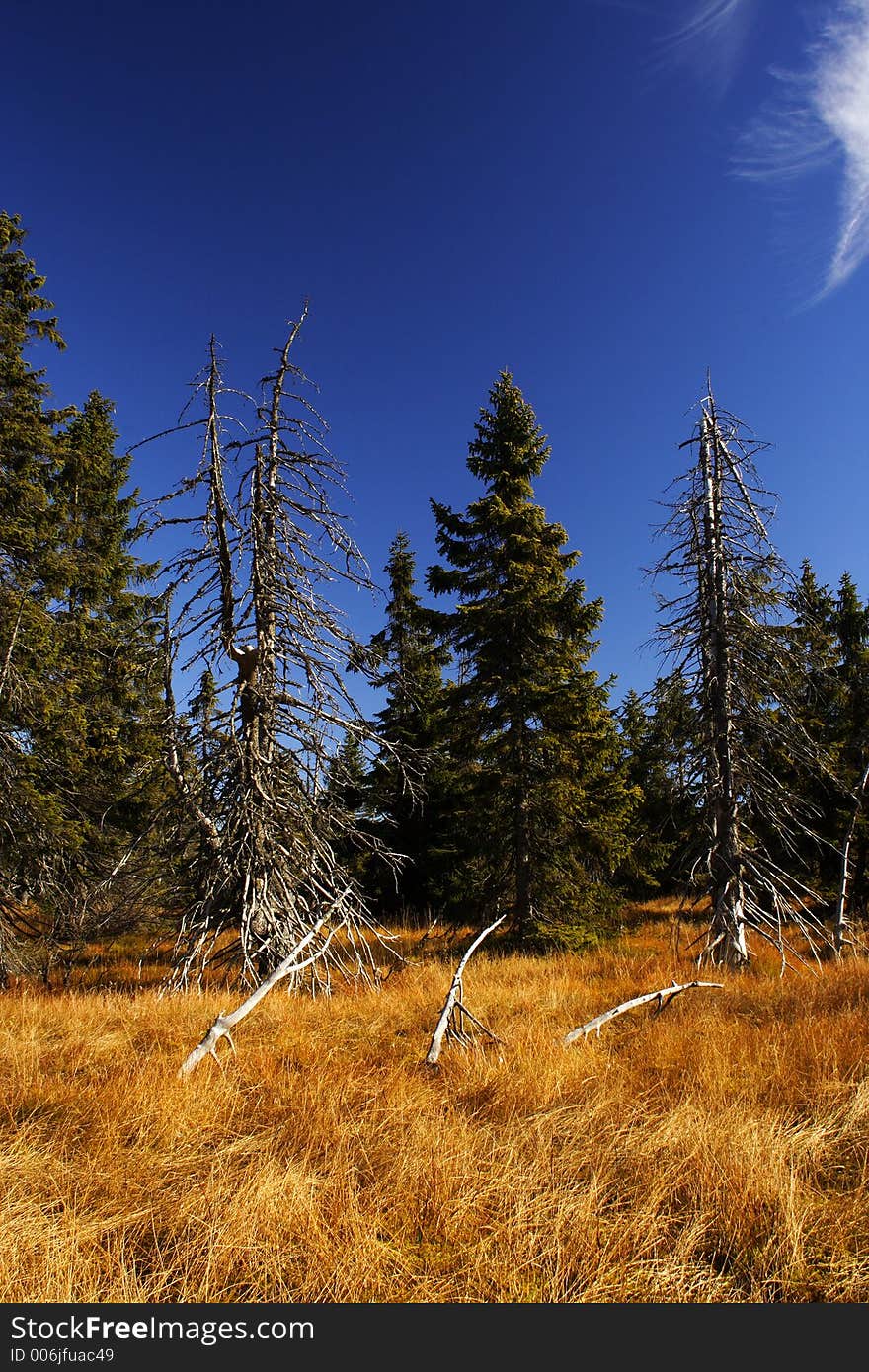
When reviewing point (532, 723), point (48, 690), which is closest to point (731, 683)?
point (532, 723)

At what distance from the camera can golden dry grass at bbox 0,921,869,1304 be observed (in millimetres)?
2549

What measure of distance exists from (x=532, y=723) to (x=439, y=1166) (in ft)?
31.2

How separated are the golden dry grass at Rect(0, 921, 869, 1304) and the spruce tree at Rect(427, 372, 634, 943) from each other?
6.10m

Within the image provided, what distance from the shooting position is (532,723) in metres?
12.3

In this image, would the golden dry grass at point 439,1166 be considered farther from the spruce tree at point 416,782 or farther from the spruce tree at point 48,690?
the spruce tree at point 416,782

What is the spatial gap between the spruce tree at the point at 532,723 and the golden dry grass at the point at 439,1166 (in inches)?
240

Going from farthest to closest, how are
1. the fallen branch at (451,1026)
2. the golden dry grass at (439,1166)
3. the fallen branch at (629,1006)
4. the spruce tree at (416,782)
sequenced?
the spruce tree at (416,782) → the fallen branch at (629,1006) → the fallen branch at (451,1026) → the golden dry grass at (439,1166)

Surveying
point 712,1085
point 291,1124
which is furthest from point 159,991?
point 712,1085

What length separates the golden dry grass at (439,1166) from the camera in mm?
2549

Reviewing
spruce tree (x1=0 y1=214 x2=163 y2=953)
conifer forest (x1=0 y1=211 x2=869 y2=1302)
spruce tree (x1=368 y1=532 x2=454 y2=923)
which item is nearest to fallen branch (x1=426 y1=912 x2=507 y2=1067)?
conifer forest (x1=0 y1=211 x2=869 y2=1302)

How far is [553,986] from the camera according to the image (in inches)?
300

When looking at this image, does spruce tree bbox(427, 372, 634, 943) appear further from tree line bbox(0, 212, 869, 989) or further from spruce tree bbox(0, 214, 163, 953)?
spruce tree bbox(0, 214, 163, 953)

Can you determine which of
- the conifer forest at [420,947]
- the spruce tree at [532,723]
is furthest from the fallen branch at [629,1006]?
the spruce tree at [532,723]

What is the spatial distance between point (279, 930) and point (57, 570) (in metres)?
7.39
